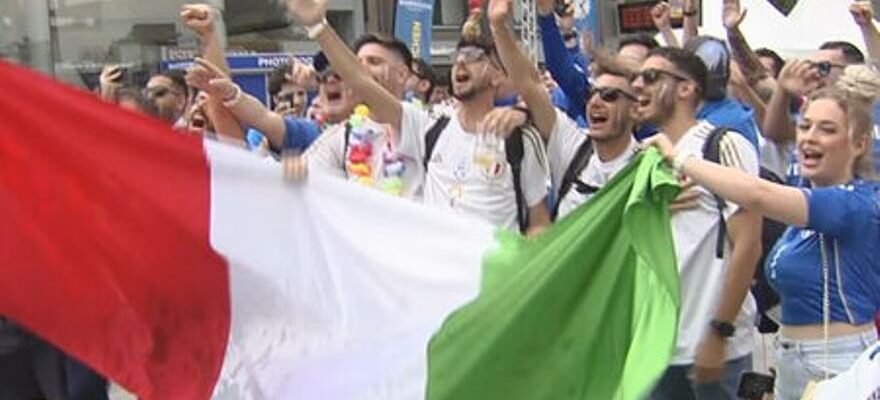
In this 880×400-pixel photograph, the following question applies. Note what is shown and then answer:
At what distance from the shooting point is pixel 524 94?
5.11 m

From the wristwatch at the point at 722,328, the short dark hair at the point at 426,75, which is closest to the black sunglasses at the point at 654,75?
the wristwatch at the point at 722,328

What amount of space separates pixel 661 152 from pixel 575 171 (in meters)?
1.15

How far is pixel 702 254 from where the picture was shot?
4.58 metres

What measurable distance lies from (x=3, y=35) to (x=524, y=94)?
1178cm

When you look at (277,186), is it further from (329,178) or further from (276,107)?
(276,107)

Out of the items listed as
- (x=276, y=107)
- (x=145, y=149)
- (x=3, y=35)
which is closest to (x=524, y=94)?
(x=145, y=149)

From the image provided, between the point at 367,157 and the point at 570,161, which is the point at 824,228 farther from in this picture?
the point at 367,157

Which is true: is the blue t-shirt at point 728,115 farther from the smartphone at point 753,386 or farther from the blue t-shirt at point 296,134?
the blue t-shirt at point 296,134

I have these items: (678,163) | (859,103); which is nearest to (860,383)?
(678,163)

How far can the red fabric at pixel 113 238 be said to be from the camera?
3.77m

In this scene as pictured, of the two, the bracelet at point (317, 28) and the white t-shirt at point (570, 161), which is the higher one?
the bracelet at point (317, 28)

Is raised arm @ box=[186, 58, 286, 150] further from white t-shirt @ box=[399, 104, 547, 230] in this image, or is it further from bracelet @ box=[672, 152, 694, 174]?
bracelet @ box=[672, 152, 694, 174]

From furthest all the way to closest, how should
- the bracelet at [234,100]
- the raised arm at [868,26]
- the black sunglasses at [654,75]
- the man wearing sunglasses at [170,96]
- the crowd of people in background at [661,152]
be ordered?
the man wearing sunglasses at [170,96] < the raised arm at [868,26] < the bracelet at [234,100] < the black sunglasses at [654,75] < the crowd of people in background at [661,152]

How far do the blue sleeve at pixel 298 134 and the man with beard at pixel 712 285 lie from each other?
5.96 ft
